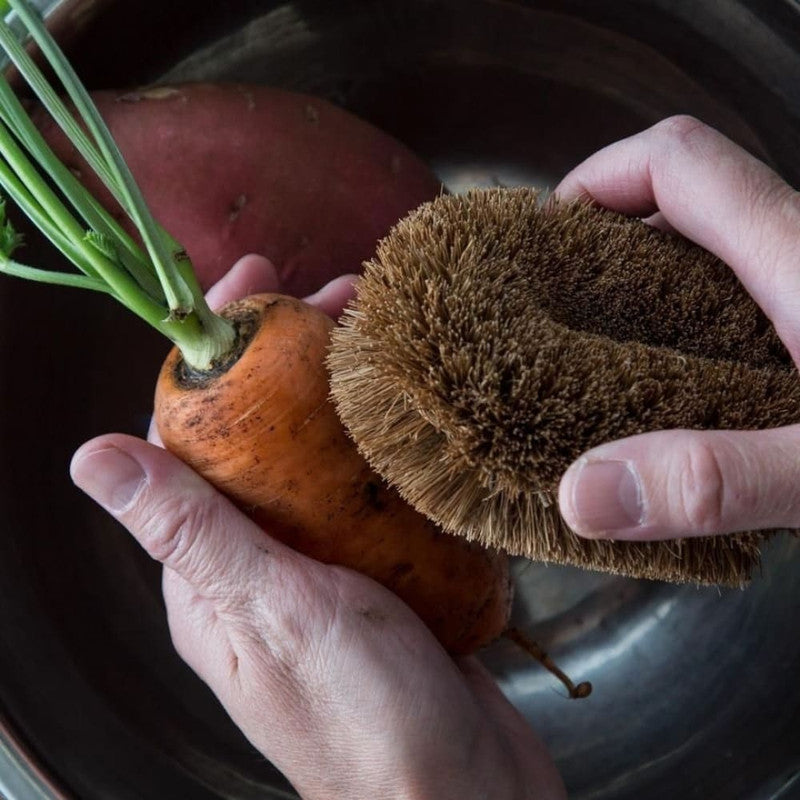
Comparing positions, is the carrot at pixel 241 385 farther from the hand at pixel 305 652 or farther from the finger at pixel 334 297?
the finger at pixel 334 297

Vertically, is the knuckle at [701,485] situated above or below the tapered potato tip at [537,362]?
below

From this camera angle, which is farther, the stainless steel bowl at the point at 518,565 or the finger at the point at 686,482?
the stainless steel bowl at the point at 518,565

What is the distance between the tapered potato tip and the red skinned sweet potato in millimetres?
288

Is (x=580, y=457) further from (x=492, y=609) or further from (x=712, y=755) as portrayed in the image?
(x=712, y=755)

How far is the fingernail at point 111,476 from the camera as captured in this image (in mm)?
559

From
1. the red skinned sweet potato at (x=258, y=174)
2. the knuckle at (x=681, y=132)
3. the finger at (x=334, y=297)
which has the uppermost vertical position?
the red skinned sweet potato at (x=258, y=174)

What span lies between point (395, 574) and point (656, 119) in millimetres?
609

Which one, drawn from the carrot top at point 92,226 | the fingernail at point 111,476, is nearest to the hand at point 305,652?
the fingernail at point 111,476

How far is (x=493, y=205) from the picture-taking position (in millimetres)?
546

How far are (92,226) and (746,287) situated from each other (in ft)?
1.61

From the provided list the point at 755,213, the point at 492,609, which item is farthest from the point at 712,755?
the point at 755,213

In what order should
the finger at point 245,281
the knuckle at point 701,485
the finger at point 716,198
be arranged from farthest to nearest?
the finger at point 245,281 → the finger at point 716,198 → the knuckle at point 701,485

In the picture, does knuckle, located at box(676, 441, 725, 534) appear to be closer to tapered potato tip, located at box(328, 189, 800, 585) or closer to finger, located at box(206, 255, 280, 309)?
tapered potato tip, located at box(328, 189, 800, 585)

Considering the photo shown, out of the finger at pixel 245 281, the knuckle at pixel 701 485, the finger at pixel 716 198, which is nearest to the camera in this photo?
the knuckle at pixel 701 485
